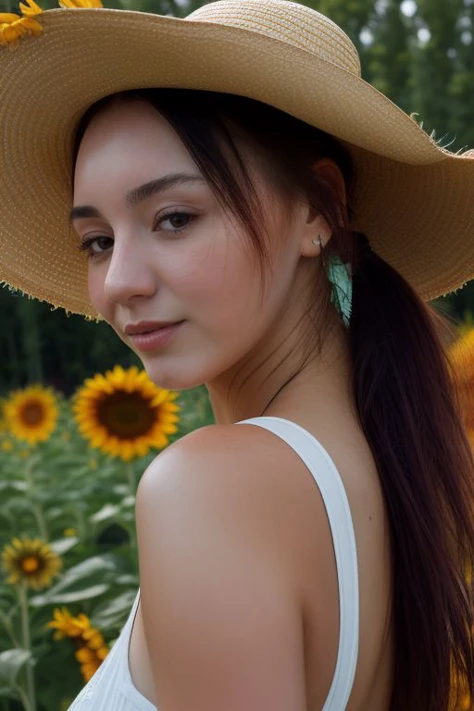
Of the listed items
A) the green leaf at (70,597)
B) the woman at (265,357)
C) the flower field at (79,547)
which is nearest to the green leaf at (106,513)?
the flower field at (79,547)

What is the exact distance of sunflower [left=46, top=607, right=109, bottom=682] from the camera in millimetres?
Result: 2520

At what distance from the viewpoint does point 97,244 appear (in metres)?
1.45

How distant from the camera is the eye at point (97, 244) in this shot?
4.68 feet

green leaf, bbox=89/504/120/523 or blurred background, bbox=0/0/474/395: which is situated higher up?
blurred background, bbox=0/0/474/395

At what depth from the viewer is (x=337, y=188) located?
1.49 metres

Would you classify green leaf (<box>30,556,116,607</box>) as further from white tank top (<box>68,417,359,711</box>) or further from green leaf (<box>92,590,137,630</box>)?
white tank top (<box>68,417,359,711</box>)

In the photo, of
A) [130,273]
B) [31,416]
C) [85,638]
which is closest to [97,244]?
[130,273]

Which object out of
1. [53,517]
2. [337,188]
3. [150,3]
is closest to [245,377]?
[337,188]

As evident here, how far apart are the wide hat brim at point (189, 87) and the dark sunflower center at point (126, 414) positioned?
0.95m

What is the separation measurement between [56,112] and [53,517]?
1.93m

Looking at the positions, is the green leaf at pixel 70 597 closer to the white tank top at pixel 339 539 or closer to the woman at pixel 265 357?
the woman at pixel 265 357

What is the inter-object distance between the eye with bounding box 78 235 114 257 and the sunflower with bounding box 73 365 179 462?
142 cm

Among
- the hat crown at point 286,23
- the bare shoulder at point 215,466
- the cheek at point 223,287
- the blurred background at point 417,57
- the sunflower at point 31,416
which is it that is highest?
the blurred background at point 417,57

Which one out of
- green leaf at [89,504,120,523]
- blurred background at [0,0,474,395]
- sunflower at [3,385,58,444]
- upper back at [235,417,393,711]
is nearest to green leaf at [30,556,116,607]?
green leaf at [89,504,120,523]
